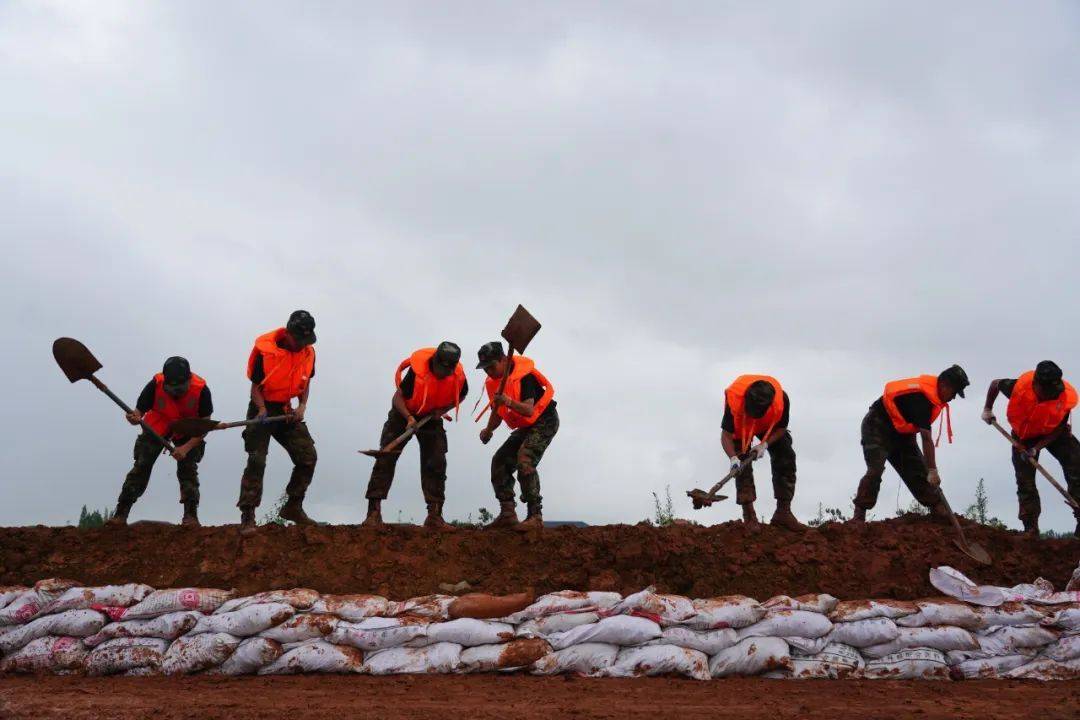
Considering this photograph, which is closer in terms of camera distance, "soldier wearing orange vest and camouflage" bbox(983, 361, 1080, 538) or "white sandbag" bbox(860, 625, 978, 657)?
"white sandbag" bbox(860, 625, 978, 657)

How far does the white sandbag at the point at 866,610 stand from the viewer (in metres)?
5.91

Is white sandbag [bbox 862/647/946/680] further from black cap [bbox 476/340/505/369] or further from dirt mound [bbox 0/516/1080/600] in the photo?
black cap [bbox 476/340/505/369]

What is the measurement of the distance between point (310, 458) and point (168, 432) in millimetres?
1168

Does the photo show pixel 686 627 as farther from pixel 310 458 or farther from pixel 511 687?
pixel 310 458

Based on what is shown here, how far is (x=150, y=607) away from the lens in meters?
6.03

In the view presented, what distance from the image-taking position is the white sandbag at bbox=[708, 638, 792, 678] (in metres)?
5.68

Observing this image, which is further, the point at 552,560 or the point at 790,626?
the point at 552,560

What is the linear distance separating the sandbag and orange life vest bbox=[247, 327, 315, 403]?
2.40m

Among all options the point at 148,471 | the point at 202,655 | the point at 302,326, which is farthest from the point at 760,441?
the point at 148,471

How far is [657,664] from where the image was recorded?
5602 millimetres

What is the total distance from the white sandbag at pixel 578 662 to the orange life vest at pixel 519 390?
217 cm

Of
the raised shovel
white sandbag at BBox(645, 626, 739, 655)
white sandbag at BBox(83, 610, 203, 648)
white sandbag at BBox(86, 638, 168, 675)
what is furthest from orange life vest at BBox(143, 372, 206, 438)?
white sandbag at BBox(645, 626, 739, 655)

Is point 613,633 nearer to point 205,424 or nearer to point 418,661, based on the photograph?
point 418,661

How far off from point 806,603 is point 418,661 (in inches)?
93.6
